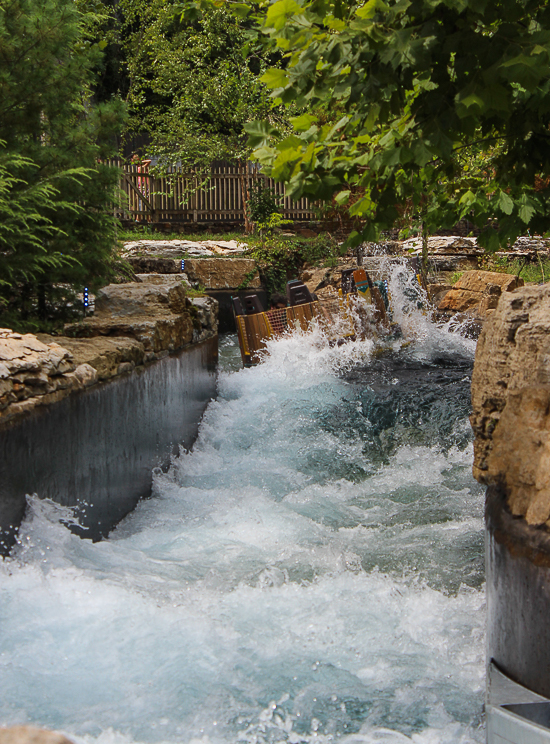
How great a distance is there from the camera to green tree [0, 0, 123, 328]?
458 cm

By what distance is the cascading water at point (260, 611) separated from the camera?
2.56 metres

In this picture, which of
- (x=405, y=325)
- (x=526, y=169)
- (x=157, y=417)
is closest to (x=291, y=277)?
(x=405, y=325)

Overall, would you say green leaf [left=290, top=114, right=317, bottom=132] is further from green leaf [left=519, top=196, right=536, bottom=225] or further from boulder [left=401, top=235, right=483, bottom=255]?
boulder [left=401, top=235, right=483, bottom=255]

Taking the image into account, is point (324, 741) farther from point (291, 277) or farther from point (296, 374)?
point (291, 277)

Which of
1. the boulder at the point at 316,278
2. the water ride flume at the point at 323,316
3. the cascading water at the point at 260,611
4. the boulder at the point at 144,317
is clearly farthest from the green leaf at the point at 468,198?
the boulder at the point at 316,278

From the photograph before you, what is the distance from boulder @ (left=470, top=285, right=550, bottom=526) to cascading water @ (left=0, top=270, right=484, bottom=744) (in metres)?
1.00

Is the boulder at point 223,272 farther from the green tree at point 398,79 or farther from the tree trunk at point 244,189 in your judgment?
the green tree at point 398,79

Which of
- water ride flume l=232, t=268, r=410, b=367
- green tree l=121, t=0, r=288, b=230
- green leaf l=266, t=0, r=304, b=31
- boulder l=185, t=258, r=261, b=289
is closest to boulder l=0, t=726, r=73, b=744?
green leaf l=266, t=0, r=304, b=31

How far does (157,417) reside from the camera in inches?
221

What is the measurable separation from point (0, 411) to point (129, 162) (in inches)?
638

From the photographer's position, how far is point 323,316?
10.4 m

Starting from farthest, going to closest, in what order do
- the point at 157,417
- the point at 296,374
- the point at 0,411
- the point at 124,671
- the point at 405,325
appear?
1. the point at 405,325
2. the point at 296,374
3. the point at 157,417
4. the point at 0,411
5. the point at 124,671

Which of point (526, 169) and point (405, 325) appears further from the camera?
point (405, 325)

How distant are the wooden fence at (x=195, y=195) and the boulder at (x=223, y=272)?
13.4ft
